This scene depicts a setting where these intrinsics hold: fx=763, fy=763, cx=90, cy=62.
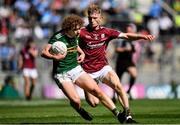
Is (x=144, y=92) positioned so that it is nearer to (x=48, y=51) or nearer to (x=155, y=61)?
(x=155, y=61)

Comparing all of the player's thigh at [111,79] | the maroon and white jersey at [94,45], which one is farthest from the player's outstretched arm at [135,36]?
the player's thigh at [111,79]

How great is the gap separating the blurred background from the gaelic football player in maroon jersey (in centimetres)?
1371

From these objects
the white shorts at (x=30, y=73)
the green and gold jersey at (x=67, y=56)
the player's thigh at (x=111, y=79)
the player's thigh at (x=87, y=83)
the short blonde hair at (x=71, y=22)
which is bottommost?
the white shorts at (x=30, y=73)

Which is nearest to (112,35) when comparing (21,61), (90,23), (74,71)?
(90,23)

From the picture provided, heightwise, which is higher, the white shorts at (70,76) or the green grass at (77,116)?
the white shorts at (70,76)

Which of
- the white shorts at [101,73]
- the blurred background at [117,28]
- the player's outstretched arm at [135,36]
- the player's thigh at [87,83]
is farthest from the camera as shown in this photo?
the blurred background at [117,28]

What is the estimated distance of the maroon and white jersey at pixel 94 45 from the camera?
16.8 m

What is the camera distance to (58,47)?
49.6ft

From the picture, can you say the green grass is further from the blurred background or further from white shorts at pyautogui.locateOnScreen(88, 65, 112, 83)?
the blurred background

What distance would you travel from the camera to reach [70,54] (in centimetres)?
1544

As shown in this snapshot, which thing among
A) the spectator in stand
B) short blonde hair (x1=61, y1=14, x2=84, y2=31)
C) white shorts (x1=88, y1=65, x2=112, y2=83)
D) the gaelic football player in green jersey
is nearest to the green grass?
the gaelic football player in green jersey

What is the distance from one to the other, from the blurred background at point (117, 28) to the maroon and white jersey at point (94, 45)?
1367 cm

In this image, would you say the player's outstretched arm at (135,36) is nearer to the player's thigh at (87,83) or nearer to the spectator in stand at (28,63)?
the player's thigh at (87,83)

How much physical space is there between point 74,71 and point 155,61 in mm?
18382
